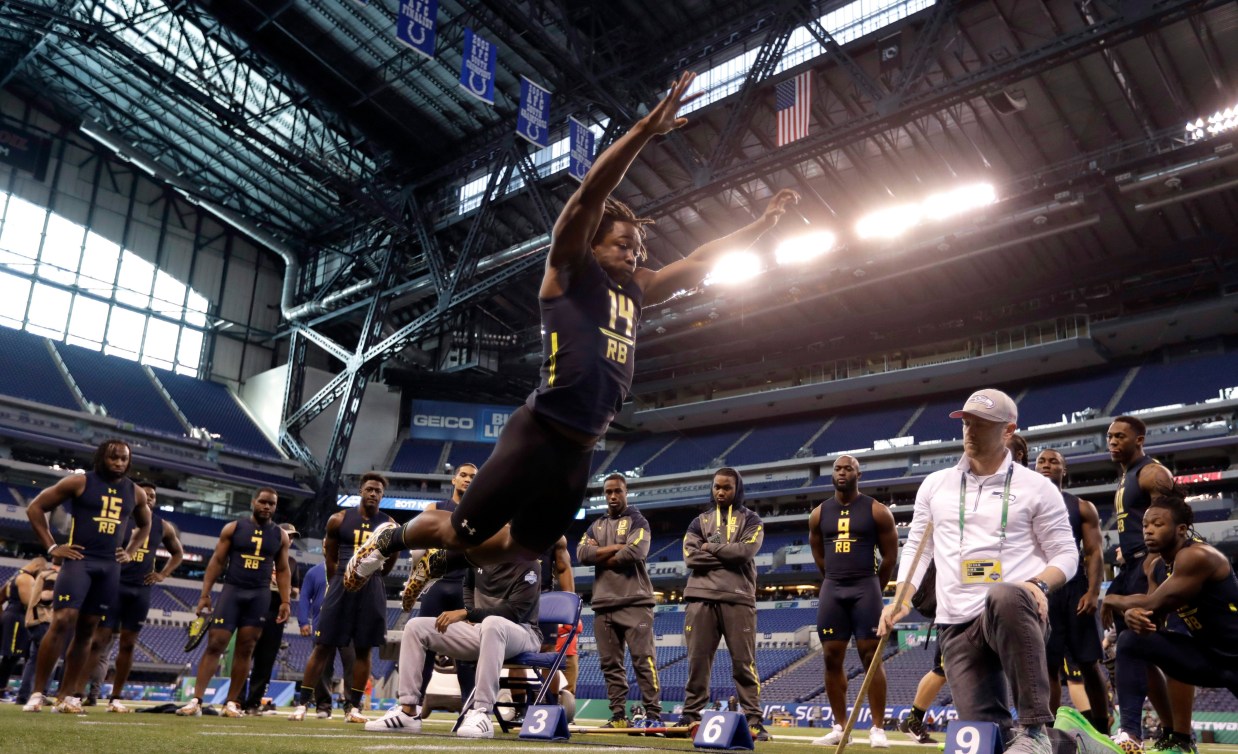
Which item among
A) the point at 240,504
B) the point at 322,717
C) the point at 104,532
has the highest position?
the point at 240,504

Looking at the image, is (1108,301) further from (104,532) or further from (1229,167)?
(104,532)

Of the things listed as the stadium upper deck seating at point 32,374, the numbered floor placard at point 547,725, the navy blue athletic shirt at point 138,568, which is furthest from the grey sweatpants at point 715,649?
the stadium upper deck seating at point 32,374

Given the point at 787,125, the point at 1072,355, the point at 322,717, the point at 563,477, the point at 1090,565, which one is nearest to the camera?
the point at 563,477

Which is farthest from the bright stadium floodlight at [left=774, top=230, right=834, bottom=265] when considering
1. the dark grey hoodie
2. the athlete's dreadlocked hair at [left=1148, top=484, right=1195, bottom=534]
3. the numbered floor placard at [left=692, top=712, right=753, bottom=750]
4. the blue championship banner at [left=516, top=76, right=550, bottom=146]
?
the numbered floor placard at [left=692, top=712, right=753, bottom=750]

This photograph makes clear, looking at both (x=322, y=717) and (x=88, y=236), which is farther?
(x=88, y=236)

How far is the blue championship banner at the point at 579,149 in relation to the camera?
24.0 m

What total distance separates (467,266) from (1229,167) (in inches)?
905

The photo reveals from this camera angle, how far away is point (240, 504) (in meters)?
39.2

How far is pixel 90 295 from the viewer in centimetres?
3731

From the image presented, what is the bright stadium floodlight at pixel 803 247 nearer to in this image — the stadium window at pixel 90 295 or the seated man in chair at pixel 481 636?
the seated man in chair at pixel 481 636

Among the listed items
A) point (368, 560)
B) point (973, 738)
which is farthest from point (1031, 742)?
point (368, 560)

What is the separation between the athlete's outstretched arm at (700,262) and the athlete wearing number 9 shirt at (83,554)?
485cm

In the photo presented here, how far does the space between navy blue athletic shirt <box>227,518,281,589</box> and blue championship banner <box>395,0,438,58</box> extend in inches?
524

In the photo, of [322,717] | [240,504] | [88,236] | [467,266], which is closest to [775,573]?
[467,266]
